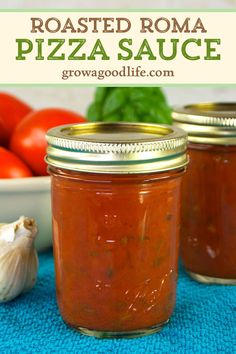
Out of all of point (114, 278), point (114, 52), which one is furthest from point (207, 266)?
point (114, 52)

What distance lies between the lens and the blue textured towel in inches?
34.4

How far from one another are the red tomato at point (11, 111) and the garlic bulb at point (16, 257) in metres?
0.37

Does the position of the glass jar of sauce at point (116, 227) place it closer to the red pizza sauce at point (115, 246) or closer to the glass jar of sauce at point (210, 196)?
the red pizza sauce at point (115, 246)

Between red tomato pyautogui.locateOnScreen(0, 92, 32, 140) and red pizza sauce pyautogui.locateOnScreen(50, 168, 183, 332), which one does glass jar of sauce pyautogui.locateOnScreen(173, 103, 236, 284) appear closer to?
red pizza sauce pyautogui.locateOnScreen(50, 168, 183, 332)

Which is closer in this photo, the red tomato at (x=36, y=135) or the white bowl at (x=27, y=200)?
the white bowl at (x=27, y=200)

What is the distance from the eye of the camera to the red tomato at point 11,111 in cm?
135

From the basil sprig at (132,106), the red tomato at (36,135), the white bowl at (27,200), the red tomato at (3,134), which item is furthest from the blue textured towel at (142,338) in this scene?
the basil sprig at (132,106)

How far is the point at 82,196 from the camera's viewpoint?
33.7 inches

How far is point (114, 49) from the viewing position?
1.23 meters

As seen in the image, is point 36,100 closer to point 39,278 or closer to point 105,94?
point 105,94

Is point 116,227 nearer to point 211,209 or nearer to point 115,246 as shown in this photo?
point 115,246

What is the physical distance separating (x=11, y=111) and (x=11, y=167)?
8.3 inches

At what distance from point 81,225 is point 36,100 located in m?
1.44

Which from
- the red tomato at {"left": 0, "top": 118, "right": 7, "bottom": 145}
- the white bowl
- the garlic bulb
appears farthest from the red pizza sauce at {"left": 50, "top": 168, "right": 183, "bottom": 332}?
the red tomato at {"left": 0, "top": 118, "right": 7, "bottom": 145}
